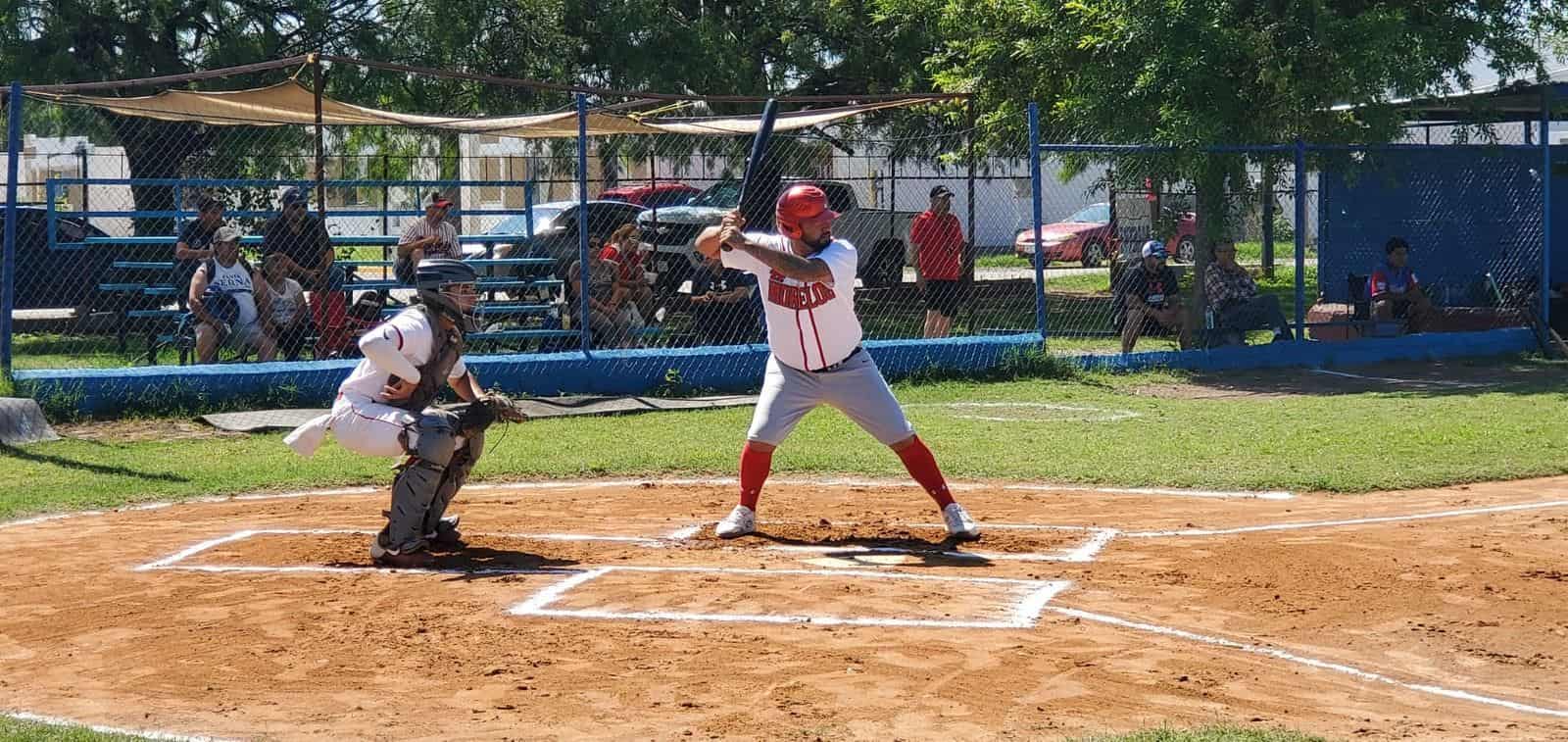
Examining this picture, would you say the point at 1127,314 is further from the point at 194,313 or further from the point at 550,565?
the point at 550,565

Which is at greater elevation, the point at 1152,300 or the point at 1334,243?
the point at 1334,243

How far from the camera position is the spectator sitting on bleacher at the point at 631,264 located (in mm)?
17312

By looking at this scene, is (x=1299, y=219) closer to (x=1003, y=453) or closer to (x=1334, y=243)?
(x=1334, y=243)

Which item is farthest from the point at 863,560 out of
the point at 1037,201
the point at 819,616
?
the point at 1037,201

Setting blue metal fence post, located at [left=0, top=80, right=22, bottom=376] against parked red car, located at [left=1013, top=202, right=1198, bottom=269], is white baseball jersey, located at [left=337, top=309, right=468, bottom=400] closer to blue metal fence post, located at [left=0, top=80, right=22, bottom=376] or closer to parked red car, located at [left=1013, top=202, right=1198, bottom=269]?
blue metal fence post, located at [left=0, top=80, right=22, bottom=376]

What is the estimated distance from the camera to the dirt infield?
19.4 feet

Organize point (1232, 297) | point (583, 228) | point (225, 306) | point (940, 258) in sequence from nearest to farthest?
point (225, 306) → point (583, 228) → point (940, 258) → point (1232, 297)

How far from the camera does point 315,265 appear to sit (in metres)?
16.2

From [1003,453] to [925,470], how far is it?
3.43 m

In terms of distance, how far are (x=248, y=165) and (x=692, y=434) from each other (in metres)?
10.5

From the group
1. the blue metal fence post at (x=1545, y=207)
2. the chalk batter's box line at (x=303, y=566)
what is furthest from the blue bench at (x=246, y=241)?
the blue metal fence post at (x=1545, y=207)

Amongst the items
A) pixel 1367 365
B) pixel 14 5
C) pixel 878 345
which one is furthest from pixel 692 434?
pixel 14 5

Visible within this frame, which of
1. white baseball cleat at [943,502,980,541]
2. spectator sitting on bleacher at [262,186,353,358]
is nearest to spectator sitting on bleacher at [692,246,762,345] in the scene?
spectator sitting on bleacher at [262,186,353,358]

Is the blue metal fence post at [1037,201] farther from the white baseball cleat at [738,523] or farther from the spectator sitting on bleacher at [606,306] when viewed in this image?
the white baseball cleat at [738,523]
